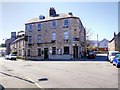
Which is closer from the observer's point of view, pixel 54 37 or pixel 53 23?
pixel 54 37

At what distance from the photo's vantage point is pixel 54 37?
4622 cm

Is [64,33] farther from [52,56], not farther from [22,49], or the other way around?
[22,49]

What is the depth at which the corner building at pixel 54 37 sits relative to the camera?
43.7 m

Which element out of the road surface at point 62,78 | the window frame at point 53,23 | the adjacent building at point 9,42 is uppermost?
the window frame at point 53,23

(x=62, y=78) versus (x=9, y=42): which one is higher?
(x=9, y=42)

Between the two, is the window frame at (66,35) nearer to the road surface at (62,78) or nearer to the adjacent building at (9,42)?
the road surface at (62,78)

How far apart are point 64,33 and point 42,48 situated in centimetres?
671

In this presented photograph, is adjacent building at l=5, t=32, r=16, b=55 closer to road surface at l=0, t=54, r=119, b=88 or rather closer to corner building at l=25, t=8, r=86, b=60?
corner building at l=25, t=8, r=86, b=60

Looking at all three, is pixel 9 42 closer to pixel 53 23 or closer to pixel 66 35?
pixel 53 23

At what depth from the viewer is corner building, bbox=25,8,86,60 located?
4369 centimetres

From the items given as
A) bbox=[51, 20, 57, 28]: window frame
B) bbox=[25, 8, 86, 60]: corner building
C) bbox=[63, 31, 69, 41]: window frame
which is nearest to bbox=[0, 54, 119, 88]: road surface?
bbox=[25, 8, 86, 60]: corner building

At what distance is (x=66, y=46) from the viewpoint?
44.0 metres

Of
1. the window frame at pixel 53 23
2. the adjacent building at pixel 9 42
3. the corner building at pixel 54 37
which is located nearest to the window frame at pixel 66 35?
the corner building at pixel 54 37

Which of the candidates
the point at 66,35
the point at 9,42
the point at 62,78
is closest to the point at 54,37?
the point at 66,35
